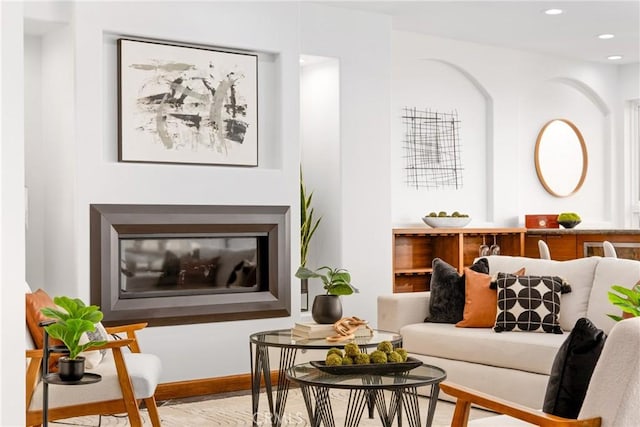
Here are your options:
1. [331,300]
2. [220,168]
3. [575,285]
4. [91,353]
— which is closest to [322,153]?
[220,168]

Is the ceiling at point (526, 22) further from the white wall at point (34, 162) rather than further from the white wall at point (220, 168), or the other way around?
the white wall at point (34, 162)

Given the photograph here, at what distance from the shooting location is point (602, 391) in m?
2.18

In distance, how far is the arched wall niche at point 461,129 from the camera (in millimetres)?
7203

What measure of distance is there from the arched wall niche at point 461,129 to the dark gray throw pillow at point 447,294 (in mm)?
2042

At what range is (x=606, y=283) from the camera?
4426mm

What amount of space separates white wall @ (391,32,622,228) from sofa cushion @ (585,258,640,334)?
9.08 ft

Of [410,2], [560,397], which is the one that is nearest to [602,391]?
[560,397]

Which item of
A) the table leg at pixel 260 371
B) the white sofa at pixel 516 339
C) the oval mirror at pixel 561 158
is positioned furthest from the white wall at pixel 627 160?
the table leg at pixel 260 371

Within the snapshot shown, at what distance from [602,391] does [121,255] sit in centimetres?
341

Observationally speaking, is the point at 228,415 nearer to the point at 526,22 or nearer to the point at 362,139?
the point at 362,139

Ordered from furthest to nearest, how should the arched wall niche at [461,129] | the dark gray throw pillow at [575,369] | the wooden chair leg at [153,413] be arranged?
the arched wall niche at [461,129] → the wooden chair leg at [153,413] → the dark gray throw pillow at [575,369]

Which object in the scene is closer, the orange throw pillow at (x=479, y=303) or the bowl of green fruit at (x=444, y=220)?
the orange throw pillow at (x=479, y=303)

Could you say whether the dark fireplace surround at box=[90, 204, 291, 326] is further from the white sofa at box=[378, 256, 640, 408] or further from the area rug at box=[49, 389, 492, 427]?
the white sofa at box=[378, 256, 640, 408]

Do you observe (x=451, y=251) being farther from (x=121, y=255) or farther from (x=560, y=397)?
(x=560, y=397)
